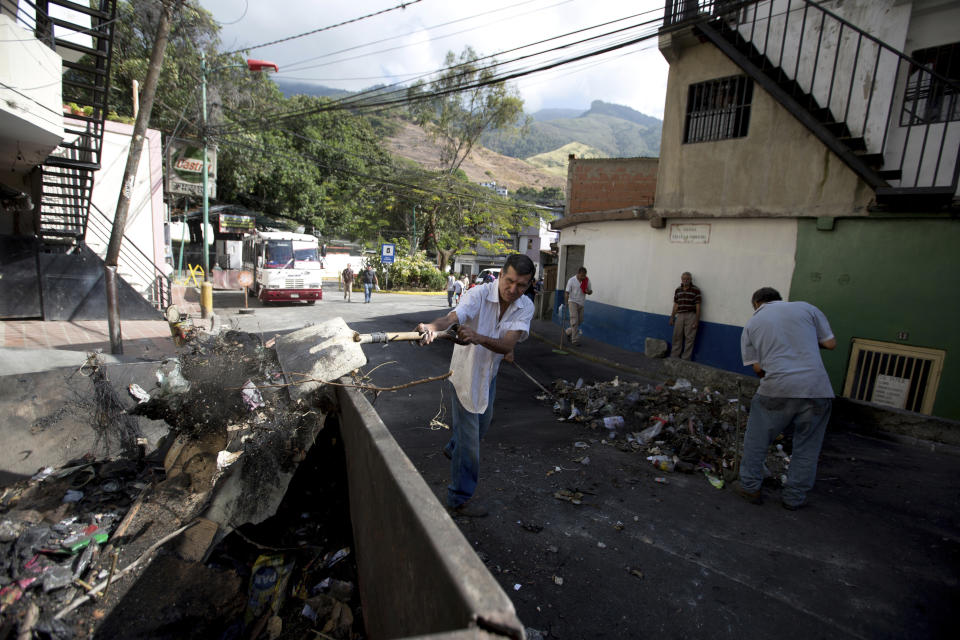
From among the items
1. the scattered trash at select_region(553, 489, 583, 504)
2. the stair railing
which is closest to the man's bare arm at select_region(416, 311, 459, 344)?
the scattered trash at select_region(553, 489, 583, 504)

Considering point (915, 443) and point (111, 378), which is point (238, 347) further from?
point (915, 443)

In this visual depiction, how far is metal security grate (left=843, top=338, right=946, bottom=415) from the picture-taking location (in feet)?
20.2

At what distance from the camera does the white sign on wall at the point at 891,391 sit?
6367 millimetres

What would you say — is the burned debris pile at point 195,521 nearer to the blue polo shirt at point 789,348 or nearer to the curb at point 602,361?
the blue polo shirt at point 789,348

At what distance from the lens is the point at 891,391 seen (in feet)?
21.3

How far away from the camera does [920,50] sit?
664cm

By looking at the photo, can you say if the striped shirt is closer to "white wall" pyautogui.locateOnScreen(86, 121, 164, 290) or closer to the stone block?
the stone block

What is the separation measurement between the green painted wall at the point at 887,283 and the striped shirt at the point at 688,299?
5.04 feet

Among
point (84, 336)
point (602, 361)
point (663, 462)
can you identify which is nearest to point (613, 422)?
point (663, 462)

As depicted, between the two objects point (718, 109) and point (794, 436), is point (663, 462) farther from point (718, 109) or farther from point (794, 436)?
point (718, 109)

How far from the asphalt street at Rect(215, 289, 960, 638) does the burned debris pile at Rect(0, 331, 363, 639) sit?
1.09m

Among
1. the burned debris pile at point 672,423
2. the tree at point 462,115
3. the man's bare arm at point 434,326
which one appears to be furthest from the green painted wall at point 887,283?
the tree at point 462,115

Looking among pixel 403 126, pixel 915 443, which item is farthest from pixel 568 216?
pixel 403 126

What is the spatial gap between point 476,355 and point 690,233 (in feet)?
23.5
